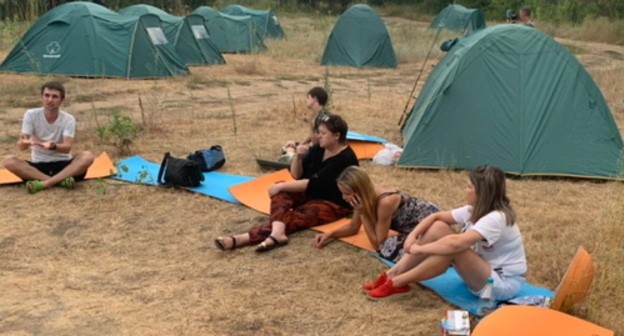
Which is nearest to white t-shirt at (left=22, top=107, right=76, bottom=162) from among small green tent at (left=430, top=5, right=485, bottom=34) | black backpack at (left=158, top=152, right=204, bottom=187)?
black backpack at (left=158, top=152, right=204, bottom=187)

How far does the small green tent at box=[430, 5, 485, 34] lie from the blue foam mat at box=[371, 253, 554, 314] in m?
20.8

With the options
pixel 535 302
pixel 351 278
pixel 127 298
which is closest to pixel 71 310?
pixel 127 298

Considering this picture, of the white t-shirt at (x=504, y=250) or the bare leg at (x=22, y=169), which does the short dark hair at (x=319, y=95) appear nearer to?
the bare leg at (x=22, y=169)

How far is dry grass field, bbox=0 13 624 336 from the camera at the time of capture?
13.4ft

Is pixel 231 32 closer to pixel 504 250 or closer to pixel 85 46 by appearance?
pixel 85 46

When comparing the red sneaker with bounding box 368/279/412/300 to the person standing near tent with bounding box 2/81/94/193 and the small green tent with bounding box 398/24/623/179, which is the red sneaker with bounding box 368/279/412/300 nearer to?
the small green tent with bounding box 398/24/623/179

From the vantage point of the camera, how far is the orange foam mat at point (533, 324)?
3588mm

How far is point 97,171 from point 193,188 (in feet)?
3.64

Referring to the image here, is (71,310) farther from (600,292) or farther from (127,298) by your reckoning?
(600,292)

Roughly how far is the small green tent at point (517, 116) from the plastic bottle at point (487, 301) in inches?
123

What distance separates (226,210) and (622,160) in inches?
138

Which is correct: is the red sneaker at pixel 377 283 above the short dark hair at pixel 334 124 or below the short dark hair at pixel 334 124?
below

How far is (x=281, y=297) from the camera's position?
4.39 meters

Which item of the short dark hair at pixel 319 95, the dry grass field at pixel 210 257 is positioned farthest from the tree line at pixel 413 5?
the short dark hair at pixel 319 95
